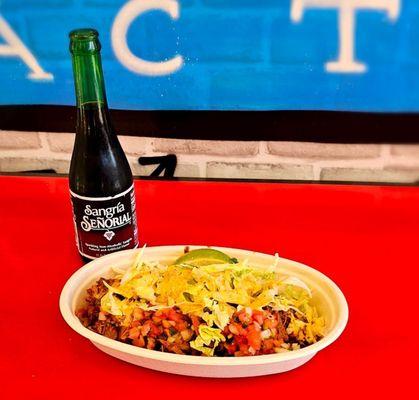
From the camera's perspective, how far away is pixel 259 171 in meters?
1.30

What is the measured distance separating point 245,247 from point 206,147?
1.09 ft

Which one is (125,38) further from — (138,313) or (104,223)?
(138,313)

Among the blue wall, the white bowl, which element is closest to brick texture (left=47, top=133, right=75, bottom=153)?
the blue wall

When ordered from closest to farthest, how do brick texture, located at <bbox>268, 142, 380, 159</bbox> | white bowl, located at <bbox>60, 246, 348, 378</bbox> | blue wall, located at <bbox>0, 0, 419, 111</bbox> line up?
white bowl, located at <bbox>60, 246, 348, 378</bbox> → blue wall, located at <bbox>0, 0, 419, 111</bbox> → brick texture, located at <bbox>268, 142, 380, 159</bbox>

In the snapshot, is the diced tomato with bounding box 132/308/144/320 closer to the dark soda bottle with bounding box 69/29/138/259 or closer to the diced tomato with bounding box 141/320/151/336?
the diced tomato with bounding box 141/320/151/336

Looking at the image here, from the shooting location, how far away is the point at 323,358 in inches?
30.7

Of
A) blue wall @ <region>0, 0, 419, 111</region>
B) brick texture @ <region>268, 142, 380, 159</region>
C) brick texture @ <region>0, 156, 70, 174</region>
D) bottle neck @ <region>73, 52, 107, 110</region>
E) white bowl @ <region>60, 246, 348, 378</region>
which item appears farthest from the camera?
brick texture @ <region>0, 156, 70, 174</region>

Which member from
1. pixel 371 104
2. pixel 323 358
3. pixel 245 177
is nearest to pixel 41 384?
pixel 323 358

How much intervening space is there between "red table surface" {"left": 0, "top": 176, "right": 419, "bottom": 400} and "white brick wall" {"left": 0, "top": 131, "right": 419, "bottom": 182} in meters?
0.10

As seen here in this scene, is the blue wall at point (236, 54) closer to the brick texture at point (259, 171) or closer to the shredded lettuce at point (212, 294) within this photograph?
the brick texture at point (259, 171)

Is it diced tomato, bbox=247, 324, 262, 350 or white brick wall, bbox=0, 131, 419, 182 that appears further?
white brick wall, bbox=0, 131, 419, 182

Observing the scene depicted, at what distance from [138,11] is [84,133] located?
0.37 m

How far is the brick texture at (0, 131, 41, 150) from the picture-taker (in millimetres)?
1335

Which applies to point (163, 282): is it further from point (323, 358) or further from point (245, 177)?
point (245, 177)
